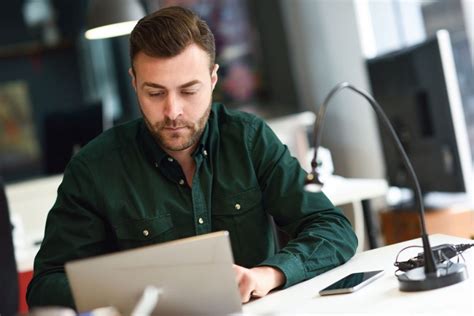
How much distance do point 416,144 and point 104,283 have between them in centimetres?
259

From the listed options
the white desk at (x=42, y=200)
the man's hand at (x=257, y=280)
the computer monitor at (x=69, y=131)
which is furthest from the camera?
the computer monitor at (x=69, y=131)

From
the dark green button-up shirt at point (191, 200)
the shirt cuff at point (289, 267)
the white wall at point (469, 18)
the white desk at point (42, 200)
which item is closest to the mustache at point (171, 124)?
the dark green button-up shirt at point (191, 200)

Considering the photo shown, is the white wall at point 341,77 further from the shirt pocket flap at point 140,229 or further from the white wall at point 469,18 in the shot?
the shirt pocket flap at point 140,229

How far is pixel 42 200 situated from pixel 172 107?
10.4 feet

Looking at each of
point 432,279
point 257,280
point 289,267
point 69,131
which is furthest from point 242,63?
point 432,279

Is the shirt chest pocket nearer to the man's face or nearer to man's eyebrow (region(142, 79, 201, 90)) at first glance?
the man's face

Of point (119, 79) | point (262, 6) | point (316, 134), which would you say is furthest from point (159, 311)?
point (119, 79)

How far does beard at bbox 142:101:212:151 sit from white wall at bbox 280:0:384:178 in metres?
3.49

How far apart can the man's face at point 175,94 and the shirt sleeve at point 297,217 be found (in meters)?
0.23

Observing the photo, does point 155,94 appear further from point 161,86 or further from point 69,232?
point 69,232

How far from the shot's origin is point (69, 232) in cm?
236

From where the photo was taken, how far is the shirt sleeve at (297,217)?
224 cm

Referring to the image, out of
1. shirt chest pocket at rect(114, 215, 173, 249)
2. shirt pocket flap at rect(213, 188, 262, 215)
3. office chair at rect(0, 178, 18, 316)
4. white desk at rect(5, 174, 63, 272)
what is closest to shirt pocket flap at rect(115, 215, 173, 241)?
shirt chest pocket at rect(114, 215, 173, 249)

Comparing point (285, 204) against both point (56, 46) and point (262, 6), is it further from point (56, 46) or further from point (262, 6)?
point (56, 46)
